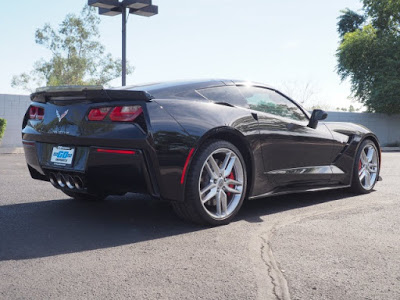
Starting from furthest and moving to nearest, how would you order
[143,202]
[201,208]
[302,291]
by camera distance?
[143,202]
[201,208]
[302,291]

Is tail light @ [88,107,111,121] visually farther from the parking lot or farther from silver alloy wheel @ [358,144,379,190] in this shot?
silver alloy wheel @ [358,144,379,190]

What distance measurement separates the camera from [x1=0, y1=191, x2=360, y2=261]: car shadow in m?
3.31

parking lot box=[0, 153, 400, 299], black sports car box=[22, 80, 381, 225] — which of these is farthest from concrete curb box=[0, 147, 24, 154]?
black sports car box=[22, 80, 381, 225]

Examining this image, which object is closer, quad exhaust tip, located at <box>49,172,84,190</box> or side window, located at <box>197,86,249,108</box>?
quad exhaust tip, located at <box>49,172,84,190</box>

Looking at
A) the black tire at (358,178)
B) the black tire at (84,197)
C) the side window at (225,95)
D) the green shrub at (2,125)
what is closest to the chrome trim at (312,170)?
the black tire at (358,178)

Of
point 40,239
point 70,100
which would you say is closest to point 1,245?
point 40,239

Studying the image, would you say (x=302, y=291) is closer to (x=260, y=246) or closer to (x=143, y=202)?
(x=260, y=246)

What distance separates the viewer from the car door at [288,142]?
4507 millimetres

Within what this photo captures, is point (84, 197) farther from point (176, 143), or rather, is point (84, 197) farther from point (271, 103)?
point (271, 103)

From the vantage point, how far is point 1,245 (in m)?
3.27

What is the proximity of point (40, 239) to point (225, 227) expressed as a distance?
149 cm

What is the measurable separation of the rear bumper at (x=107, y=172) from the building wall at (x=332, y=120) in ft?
40.8

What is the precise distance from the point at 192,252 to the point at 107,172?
3.18 feet

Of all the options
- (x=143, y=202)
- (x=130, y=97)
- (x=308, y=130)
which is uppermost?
(x=130, y=97)
